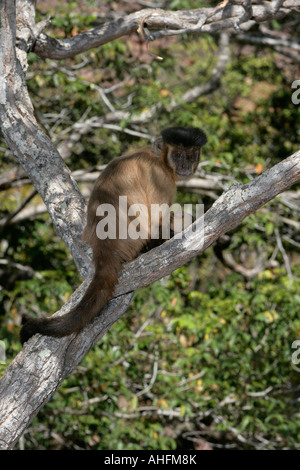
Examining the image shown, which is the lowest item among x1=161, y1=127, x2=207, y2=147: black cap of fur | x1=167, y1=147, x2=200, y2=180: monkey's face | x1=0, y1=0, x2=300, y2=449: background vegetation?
x1=0, y1=0, x2=300, y2=449: background vegetation

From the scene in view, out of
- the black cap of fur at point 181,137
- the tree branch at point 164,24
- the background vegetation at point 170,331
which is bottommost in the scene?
the background vegetation at point 170,331

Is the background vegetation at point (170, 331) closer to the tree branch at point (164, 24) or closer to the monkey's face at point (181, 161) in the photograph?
the tree branch at point (164, 24)

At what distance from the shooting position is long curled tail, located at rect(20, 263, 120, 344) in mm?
3604

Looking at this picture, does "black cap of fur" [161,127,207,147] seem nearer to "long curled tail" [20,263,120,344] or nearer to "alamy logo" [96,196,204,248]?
"alamy logo" [96,196,204,248]

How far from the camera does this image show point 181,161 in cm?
529

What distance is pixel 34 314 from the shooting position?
7.04 meters

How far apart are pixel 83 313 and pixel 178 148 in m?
2.14

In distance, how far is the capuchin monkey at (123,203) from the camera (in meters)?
3.78

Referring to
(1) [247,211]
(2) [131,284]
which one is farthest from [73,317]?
(1) [247,211]

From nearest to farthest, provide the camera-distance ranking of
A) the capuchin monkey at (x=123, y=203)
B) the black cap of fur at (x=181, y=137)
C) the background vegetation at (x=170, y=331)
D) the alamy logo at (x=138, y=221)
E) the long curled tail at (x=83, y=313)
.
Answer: the long curled tail at (x=83, y=313)
the capuchin monkey at (x=123, y=203)
the alamy logo at (x=138, y=221)
the black cap of fur at (x=181, y=137)
the background vegetation at (x=170, y=331)

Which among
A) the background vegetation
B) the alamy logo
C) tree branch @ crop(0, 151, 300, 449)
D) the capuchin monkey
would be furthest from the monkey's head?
the background vegetation

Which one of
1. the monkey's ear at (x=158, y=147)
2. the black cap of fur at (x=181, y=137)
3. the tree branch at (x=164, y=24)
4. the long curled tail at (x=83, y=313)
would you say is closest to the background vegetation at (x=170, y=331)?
the tree branch at (x=164, y=24)

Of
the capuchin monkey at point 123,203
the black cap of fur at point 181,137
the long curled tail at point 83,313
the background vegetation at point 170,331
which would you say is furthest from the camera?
the background vegetation at point 170,331

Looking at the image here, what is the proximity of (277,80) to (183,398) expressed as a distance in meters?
6.63
